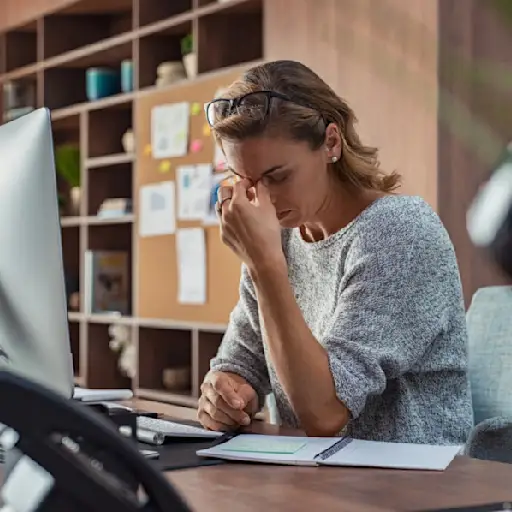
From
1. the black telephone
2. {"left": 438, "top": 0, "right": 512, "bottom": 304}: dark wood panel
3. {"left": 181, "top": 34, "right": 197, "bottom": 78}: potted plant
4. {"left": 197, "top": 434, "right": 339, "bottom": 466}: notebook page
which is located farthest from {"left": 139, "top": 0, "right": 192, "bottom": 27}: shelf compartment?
the black telephone

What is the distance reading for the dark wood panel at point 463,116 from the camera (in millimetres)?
2896

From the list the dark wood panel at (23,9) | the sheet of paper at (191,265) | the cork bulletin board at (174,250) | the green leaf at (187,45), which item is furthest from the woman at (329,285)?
the dark wood panel at (23,9)

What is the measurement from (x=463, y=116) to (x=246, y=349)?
1.35m

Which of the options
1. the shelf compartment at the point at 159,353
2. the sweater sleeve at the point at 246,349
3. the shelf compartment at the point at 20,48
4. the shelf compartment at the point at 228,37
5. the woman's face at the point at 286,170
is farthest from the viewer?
the shelf compartment at the point at 20,48

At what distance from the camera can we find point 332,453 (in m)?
1.31

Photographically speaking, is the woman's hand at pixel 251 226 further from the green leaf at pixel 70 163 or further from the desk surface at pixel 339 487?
the green leaf at pixel 70 163

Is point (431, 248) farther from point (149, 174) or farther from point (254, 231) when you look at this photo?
point (149, 174)

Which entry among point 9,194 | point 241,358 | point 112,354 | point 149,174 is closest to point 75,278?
point 112,354

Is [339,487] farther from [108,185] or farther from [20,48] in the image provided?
[20,48]

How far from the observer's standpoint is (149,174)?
4.29 metres

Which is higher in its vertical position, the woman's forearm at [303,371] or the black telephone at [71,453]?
the black telephone at [71,453]

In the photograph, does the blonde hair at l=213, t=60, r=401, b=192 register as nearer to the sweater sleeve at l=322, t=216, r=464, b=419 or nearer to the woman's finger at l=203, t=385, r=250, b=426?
the sweater sleeve at l=322, t=216, r=464, b=419

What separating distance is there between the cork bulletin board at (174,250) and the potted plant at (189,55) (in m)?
0.08

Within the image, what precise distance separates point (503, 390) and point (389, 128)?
1364mm
